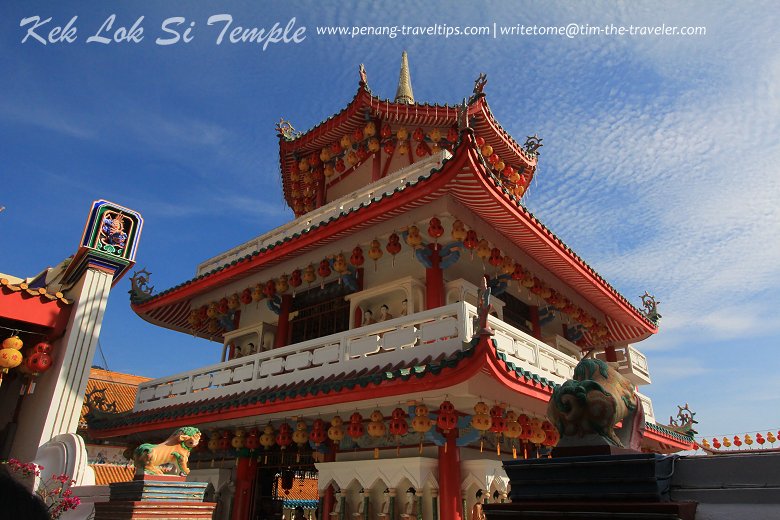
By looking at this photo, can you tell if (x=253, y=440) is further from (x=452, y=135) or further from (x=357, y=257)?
(x=452, y=135)

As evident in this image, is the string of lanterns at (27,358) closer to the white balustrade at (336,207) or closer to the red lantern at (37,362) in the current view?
the red lantern at (37,362)

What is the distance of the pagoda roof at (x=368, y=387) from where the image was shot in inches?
290

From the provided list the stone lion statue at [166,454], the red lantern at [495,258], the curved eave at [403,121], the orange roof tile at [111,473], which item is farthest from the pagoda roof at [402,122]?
the orange roof tile at [111,473]

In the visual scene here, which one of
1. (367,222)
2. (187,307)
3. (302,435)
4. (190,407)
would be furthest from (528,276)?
(187,307)

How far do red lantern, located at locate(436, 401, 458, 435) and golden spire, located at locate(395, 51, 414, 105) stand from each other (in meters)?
13.8

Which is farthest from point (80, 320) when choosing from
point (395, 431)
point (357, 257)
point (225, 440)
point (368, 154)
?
point (368, 154)

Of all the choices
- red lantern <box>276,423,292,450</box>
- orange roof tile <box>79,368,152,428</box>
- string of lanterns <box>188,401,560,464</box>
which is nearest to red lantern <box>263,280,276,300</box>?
string of lanterns <box>188,401,560,464</box>

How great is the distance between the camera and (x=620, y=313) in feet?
48.0

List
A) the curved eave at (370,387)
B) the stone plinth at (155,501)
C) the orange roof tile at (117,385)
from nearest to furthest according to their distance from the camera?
the stone plinth at (155,501) < the curved eave at (370,387) < the orange roof tile at (117,385)

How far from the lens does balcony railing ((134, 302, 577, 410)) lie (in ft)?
27.5

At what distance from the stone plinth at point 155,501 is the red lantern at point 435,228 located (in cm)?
601

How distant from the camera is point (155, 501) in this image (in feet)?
19.4

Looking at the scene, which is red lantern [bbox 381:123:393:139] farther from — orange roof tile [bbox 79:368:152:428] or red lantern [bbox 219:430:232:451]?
orange roof tile [bbox 79:368:152:428]

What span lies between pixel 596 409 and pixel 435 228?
712 centimetres
